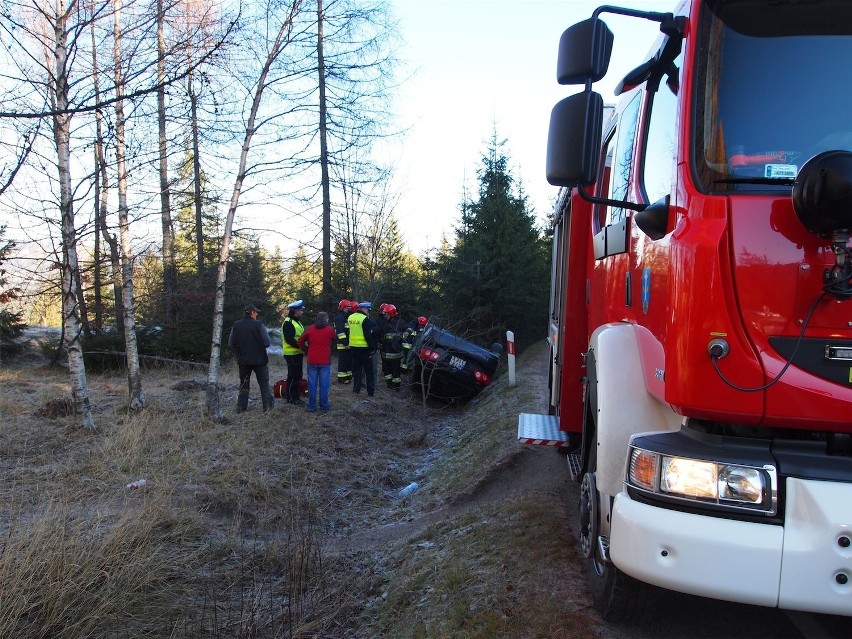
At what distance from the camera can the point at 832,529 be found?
2164mm

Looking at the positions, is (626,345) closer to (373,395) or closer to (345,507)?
(345,507)

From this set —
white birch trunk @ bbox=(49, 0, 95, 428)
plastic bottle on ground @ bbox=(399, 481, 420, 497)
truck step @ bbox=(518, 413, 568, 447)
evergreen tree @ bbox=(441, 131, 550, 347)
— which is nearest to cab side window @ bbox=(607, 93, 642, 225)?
truck step @ bbox=(518, 413, 568, 447)

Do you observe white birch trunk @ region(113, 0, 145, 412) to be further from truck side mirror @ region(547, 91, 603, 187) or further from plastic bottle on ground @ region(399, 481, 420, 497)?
truck side mirror @ region(547, 91, 603, 187)

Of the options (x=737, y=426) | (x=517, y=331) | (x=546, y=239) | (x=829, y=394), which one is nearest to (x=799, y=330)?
(x=829, y=394)

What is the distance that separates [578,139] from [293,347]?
30.0 ft

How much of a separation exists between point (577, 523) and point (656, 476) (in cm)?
267

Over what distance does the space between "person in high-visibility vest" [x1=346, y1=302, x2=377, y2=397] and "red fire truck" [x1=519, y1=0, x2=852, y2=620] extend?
9807mm

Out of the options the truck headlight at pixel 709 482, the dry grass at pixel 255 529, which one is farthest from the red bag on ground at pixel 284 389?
the truck headlight at pixel 709 482

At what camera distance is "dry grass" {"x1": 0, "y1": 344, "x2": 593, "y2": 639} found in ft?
12.8

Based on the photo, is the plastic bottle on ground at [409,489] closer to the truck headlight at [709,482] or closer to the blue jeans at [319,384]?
the blue jeans at [319,384]

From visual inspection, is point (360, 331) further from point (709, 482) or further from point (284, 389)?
point (709, 482)

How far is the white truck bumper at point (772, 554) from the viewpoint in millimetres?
2178

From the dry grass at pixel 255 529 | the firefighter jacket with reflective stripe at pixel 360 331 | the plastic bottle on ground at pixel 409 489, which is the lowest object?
the plastic bottle on ground at pixel 409 489

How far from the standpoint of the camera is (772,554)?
2217 mm
